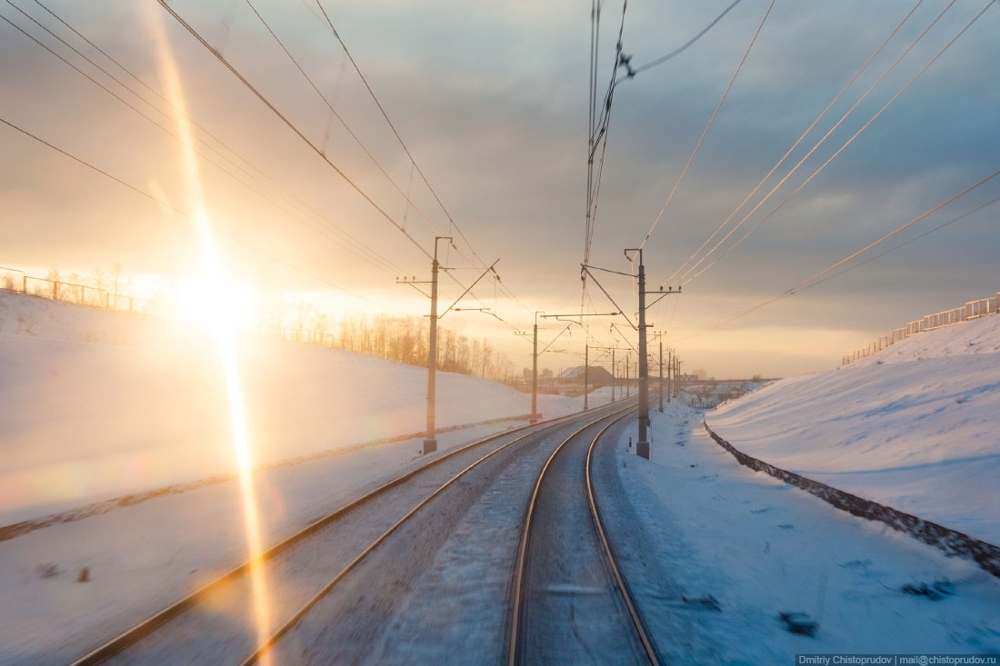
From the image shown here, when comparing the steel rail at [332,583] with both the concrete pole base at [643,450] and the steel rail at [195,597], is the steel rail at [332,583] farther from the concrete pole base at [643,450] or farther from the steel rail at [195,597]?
the concrete pole base at [643,450]

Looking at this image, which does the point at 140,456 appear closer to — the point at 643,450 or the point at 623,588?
the point at 623,588

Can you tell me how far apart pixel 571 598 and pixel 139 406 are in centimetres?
2723

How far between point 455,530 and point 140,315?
1899 inches

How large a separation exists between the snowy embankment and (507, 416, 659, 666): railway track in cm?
623

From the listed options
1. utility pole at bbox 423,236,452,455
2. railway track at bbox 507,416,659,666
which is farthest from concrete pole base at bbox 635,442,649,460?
railway track at bbox 507,416,659,666

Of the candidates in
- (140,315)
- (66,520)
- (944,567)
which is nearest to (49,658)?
(66,520)

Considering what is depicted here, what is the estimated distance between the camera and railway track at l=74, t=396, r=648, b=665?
255 inches

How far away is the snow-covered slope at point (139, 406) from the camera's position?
727 inches

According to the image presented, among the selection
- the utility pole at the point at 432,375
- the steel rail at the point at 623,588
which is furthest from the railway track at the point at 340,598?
the utility pole at the point at 432,375

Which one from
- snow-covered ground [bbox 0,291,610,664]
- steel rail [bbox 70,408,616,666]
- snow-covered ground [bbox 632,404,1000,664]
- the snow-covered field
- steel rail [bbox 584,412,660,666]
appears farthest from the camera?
snow-covered ground [bbox 0,291,610,664]

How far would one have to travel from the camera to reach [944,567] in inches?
366

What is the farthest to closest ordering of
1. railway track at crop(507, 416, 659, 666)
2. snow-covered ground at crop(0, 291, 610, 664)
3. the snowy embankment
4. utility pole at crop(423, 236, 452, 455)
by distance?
utility pole at crop(423, 236, 452, 455) → the snowy embankment → snow-covered ground at crop(0, 291, 610, 664) → railway track at crop(507, 416, 659, 666)

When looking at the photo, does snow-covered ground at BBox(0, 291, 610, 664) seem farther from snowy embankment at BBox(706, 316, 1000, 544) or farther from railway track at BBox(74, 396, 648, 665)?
snowy embankment at BBox(706, 316, 1000, 544)

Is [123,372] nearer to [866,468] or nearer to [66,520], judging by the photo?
[66,520]
